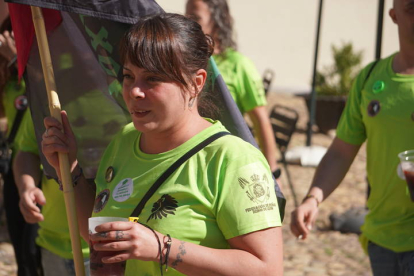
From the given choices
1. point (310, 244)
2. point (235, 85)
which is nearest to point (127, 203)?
point (235, 85)

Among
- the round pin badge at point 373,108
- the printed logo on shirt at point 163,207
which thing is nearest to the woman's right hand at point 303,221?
the round pin badge at point 373,108

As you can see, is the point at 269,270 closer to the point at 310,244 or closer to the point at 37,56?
the point at 37,56

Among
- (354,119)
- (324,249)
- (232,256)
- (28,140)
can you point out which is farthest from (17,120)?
(324,249)

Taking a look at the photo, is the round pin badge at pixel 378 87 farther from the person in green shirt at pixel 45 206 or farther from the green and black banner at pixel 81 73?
the person in green shirt at pixel 45 206

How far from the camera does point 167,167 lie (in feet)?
7.62

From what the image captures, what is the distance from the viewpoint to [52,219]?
3.55 m

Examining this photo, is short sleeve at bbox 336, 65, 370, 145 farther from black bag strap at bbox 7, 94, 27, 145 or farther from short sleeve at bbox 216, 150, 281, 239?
black bag strap at bbox 7, 94, 27, 145

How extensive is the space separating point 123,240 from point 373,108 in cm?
162

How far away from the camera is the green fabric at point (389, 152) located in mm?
Answer: 3117

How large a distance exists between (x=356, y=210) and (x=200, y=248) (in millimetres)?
5499

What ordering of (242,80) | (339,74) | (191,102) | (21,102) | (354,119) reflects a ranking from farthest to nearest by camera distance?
(339,74) < (242,80) < (21,102) < (354,119) < (191,102)

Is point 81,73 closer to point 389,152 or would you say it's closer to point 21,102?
point 21,102

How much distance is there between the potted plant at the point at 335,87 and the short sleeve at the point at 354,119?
903cm

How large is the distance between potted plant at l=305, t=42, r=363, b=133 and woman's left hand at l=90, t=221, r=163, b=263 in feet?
34.7
